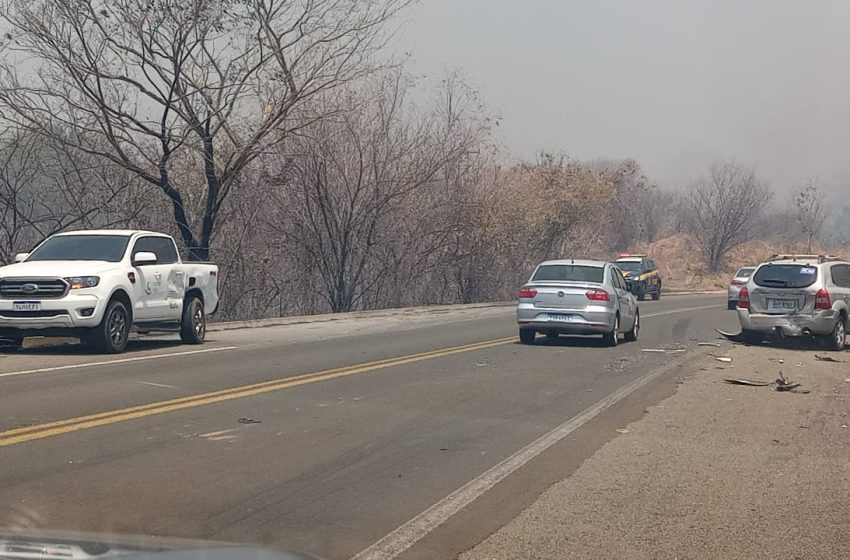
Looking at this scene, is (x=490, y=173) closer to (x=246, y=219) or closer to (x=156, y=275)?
(x=246, y=219)

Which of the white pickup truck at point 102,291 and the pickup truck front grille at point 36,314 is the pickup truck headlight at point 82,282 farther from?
the pickup truck front grille at point 36,314

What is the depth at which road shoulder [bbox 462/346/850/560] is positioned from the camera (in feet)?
19.5

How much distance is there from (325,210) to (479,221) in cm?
789

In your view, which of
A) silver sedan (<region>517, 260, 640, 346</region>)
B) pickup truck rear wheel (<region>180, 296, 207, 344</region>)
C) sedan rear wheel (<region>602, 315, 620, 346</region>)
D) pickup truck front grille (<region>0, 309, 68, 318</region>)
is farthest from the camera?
sedan rear wheel (<region>602, 315, 620, 346</region>)

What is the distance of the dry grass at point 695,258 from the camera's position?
68812 mm

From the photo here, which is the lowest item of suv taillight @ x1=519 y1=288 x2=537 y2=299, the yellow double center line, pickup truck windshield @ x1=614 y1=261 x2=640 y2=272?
the yellow double center line

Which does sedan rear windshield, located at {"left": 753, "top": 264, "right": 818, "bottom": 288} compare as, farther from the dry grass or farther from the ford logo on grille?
the dry grass

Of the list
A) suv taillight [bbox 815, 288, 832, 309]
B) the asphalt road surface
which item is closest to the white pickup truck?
the asphalt road surface

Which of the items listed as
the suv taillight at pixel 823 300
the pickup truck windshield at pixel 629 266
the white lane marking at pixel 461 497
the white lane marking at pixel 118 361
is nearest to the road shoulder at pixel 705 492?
the white lane marking at pixel 461 497

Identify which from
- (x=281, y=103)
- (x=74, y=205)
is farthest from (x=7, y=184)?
(x=281, y=103)

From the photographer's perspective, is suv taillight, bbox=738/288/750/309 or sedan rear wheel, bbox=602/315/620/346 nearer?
sedan rear wheel, bbox=602/315/620/346

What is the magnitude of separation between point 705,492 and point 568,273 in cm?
1168

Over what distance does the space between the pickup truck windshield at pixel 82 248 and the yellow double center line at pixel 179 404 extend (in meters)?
4.51

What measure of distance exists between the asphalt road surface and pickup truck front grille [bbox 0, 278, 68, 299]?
95cm
